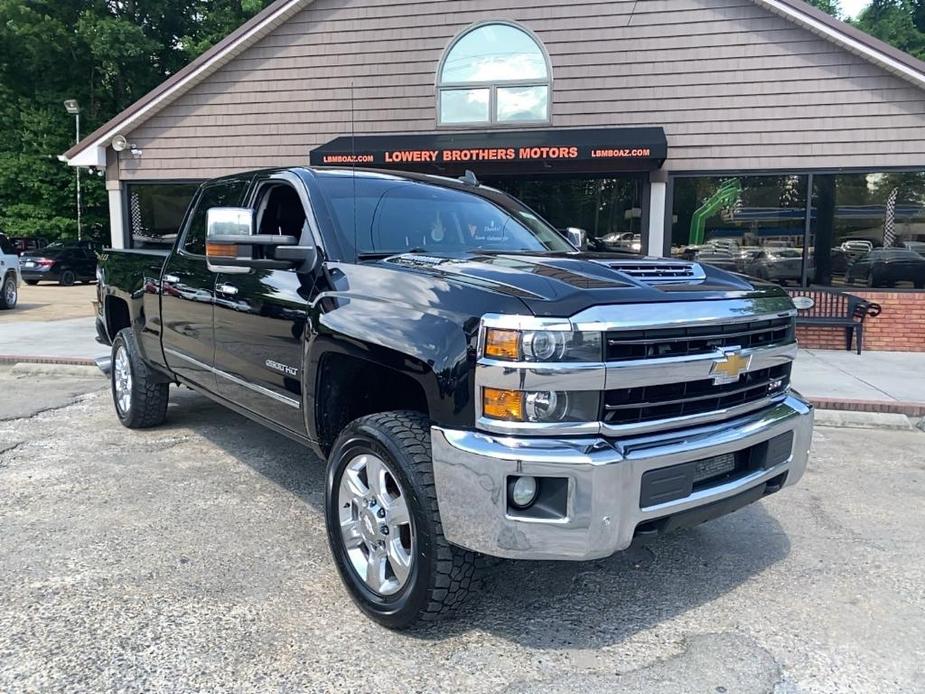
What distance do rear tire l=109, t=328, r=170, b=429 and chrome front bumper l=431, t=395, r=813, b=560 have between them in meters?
3.78

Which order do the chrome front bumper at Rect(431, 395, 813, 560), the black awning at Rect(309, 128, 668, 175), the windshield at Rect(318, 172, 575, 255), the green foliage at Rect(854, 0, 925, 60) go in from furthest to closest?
the green foliage at Rect(854, 0, 925, 60), the black awning at Rect(309, 128, 668, 175), the windshield at Rect(318, 172, 575, 255), the chrome front bumper at Rect(431, 395, 813, 560)

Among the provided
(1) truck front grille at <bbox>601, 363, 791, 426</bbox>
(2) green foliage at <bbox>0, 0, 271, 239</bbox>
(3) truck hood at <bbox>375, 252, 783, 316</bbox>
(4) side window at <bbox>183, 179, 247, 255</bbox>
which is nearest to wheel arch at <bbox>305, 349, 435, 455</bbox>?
(3) truck hood at <bbox>375, 252, 783, 316</bbox>

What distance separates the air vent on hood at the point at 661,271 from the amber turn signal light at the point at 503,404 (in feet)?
2.54

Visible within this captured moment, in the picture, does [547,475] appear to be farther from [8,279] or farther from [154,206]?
[8,279]

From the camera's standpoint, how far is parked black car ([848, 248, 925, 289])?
10.4m

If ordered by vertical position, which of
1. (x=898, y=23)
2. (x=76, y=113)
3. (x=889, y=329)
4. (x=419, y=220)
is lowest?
(x=889, y=329)

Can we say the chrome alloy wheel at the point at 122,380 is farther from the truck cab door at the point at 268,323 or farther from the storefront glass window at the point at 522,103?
the storefront glass window at the point at 522,103

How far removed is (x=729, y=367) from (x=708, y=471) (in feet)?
1.37

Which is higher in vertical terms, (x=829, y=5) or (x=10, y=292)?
(x=829, y=5)

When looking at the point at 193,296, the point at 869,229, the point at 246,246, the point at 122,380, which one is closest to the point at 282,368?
the point at 246,246

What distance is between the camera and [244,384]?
406 cm

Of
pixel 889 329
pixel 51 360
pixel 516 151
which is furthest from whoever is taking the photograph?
pixel 889 329

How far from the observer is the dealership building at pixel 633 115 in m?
10.2

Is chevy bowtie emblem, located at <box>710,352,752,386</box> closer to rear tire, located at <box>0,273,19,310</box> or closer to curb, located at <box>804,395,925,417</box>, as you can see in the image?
curb, located at <box>804,395,925,417</box>
